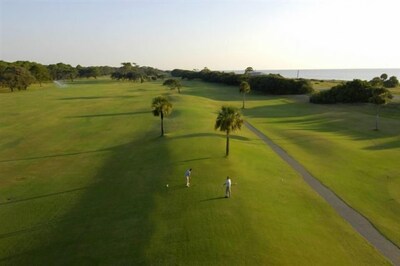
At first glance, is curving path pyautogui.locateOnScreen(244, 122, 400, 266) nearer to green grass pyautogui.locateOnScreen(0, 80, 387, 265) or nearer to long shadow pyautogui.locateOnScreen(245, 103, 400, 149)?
green grass pyautogui.locateOnScreen(0, 80, 387, 265)

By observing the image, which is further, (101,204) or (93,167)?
(93,167)

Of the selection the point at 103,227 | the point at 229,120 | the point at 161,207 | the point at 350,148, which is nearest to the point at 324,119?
the point at 350,148

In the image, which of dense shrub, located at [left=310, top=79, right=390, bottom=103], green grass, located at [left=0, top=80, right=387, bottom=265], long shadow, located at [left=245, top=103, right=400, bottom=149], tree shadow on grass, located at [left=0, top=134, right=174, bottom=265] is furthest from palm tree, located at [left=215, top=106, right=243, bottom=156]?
dense shrub, located at [left=310, top=79, right=390, bottom=103]

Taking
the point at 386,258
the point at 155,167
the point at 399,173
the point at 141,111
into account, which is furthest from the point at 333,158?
the point at 141,111

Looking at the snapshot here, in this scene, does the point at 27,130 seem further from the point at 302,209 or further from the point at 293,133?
the point at 302,209

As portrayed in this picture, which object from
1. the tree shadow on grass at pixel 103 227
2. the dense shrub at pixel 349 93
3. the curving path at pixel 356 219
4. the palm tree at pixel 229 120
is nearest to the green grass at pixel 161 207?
the tree shadow on grass at pixel 103 227

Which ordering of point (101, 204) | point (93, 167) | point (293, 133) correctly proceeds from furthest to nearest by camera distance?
point (293, 133) → point (93, 167) → point (101, 204)
